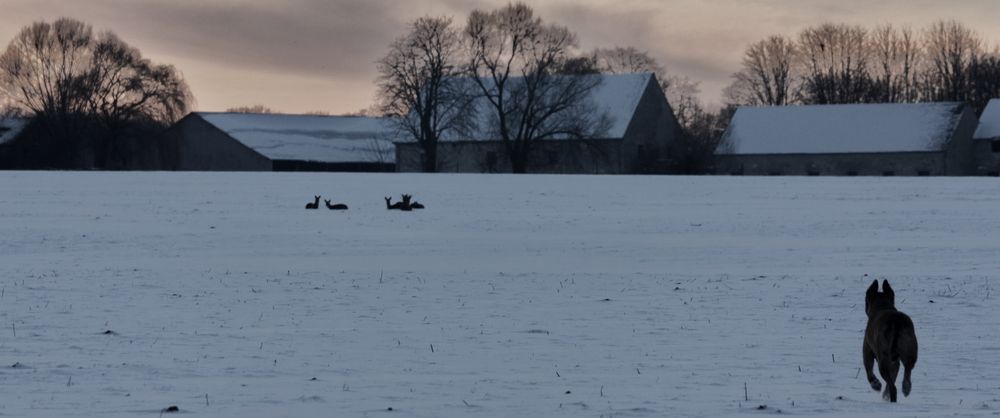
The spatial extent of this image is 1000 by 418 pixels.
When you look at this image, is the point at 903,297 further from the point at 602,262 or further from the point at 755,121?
the point at 755,121

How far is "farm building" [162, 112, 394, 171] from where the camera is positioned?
117500 millimetres

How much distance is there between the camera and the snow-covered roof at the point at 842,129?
107 m

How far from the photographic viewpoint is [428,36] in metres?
96.2

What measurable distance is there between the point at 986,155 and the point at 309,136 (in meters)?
52.9

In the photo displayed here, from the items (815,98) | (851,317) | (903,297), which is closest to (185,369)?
(851,317)

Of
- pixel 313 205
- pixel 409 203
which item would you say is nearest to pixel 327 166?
pixel 313 205

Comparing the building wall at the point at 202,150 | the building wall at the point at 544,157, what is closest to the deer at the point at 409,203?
the building wall at the point at 544,157

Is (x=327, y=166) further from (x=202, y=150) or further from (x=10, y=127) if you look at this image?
(x=10, y=127)

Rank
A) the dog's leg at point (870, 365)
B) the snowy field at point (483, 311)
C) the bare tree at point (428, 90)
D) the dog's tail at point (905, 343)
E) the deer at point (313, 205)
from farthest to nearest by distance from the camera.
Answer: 1. the bare tree at point (428, 90)
2. the deer at point (313, 205)
3. the snowy field at point (483, 311)
4. the dog's leg at point (870, 365)
5. the dog's tail at point (905, 343)

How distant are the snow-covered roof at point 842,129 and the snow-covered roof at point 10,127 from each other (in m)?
54.8

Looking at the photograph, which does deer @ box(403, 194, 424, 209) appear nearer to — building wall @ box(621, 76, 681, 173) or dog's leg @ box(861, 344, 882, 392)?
dog's leg @ box(861, 344, 882, 392)

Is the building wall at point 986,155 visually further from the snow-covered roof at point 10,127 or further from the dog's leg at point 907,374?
the dog's leg at point 907,374

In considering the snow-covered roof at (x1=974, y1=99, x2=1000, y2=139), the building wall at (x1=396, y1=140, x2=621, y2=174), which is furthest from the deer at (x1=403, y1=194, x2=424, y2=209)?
the snow-covered roof at (x1=974, y1=99, x2=1000, y2=139)

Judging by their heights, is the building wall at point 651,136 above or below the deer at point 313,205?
above
